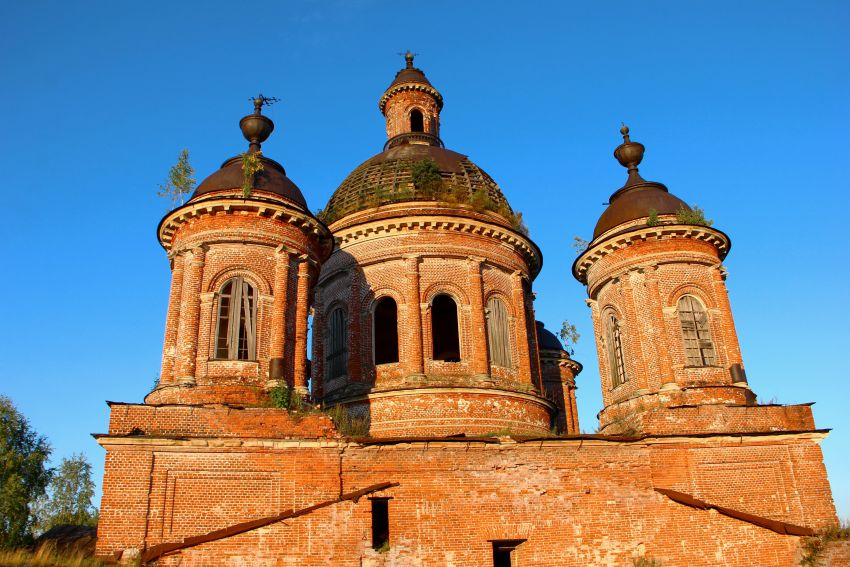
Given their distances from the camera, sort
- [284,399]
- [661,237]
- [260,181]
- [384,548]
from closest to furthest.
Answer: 1. [384,548]
2. [284,399]
3. [260,181]
4. [661,237]

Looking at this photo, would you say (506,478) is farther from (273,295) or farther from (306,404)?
(273,295)

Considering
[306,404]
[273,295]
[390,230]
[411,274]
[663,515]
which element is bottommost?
[663,515]

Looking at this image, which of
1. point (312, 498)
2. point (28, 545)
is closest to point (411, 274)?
point (312, 498)

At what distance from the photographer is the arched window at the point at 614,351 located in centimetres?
2080

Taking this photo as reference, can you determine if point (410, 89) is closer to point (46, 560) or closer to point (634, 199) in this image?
point (634, 199)

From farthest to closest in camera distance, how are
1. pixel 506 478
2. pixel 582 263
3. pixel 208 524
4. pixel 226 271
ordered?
pixel 582 263, pixel 226 271, pixel 506 478, pixel 208 524

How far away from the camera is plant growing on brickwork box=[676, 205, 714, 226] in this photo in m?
20.1

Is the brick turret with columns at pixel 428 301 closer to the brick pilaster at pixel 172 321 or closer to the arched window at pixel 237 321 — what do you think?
the arched window at pixel 237 321

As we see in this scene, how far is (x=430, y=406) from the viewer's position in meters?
19.3

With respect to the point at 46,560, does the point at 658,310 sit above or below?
above

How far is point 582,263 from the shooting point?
22.2 metres

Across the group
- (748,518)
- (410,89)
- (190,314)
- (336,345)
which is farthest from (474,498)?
(410,89)

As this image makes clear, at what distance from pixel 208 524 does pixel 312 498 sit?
2.00m

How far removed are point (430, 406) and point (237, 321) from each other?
5.96 metres
